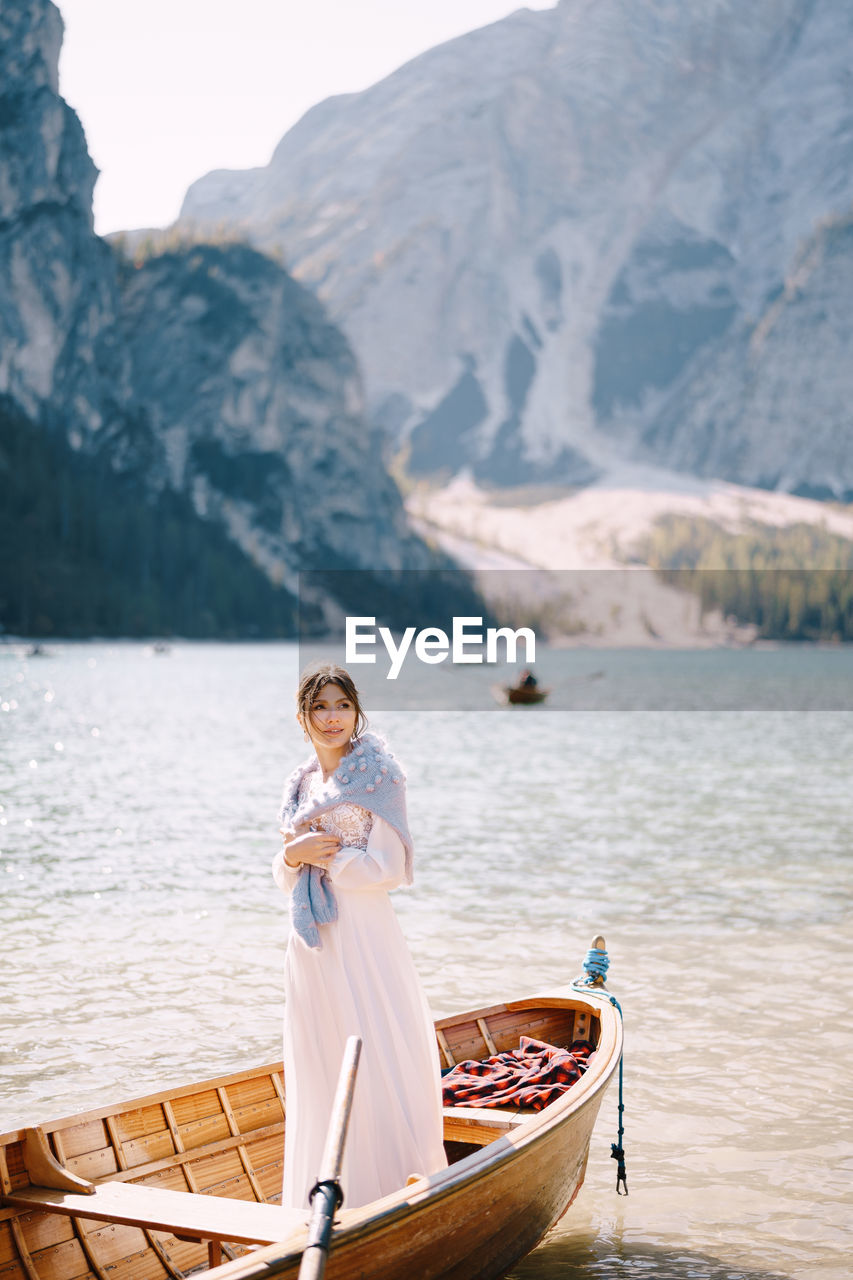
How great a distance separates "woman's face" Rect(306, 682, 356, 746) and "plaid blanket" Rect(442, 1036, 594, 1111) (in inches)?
131

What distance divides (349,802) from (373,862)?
0.32 metres

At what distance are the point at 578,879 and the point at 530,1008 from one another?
39.0 ft

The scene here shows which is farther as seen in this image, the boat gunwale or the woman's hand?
the woman's hand

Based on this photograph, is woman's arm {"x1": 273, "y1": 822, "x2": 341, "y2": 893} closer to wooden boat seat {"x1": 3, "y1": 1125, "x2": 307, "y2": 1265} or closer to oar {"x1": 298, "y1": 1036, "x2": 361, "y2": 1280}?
oar {"x1": 298, "y1": 1036, "x2": 361, "y2": 1280}

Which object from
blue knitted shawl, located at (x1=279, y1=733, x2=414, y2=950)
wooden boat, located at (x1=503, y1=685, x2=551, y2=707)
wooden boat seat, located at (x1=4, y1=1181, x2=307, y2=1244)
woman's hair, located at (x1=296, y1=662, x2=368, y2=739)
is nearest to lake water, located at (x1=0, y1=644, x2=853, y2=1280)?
wooden boat seat, located at (x1=4, y1=1181, x2=307, y2=1244)

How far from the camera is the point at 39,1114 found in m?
10.4

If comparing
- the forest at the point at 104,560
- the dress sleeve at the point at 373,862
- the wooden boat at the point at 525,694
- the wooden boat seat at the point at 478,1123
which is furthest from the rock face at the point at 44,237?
the dress sleeve at the point at 373,862

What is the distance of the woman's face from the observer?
640 centimetres

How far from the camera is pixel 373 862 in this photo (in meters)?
6.27

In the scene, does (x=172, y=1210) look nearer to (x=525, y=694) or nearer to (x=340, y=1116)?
(x=340, y=1116)

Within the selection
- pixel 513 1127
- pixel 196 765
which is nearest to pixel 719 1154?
pixel 513 1127

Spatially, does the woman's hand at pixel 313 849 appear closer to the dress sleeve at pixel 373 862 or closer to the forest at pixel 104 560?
the dress sleeve at pixel 373 862

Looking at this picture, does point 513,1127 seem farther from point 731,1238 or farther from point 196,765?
point 196,765

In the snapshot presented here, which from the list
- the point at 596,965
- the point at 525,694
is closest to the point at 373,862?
the point at 596,965
